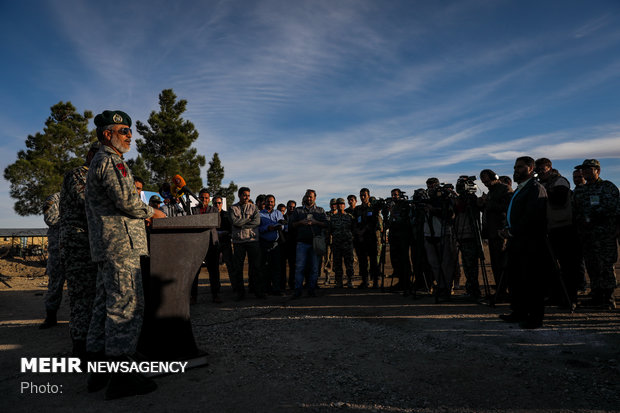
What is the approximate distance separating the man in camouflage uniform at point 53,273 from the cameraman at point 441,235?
5591 millimetres

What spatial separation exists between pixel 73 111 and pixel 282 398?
3206 centimetres

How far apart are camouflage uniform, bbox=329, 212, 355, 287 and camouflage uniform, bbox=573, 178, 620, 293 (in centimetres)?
423

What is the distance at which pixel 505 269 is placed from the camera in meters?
5.27

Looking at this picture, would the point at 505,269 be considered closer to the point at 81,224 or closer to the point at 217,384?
the point at 217,384

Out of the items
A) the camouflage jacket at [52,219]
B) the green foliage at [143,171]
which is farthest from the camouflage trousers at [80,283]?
the green foliage at [143,171]

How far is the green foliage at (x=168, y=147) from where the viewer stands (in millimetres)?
26891

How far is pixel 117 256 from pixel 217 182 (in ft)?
105

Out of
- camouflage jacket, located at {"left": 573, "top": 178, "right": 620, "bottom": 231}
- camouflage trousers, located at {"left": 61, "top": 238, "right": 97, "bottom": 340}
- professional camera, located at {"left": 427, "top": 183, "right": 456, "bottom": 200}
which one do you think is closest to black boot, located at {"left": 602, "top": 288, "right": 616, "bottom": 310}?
camouflage jacket, located at {"left": 573, "top": 178, "right": 620, "bottom": 231}

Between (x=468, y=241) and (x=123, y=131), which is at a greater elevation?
(x=123, y=131)

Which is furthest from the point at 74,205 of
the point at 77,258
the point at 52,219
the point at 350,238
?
the point at 350,238

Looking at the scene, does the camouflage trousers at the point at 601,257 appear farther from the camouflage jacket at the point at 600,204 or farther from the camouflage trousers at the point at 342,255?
the camouflage trousers at the point at 342,255

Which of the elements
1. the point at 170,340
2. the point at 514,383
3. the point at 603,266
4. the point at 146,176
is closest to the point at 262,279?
the point at 170,340

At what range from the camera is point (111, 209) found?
9.19 feet

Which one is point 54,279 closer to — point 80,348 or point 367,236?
point 80,348
